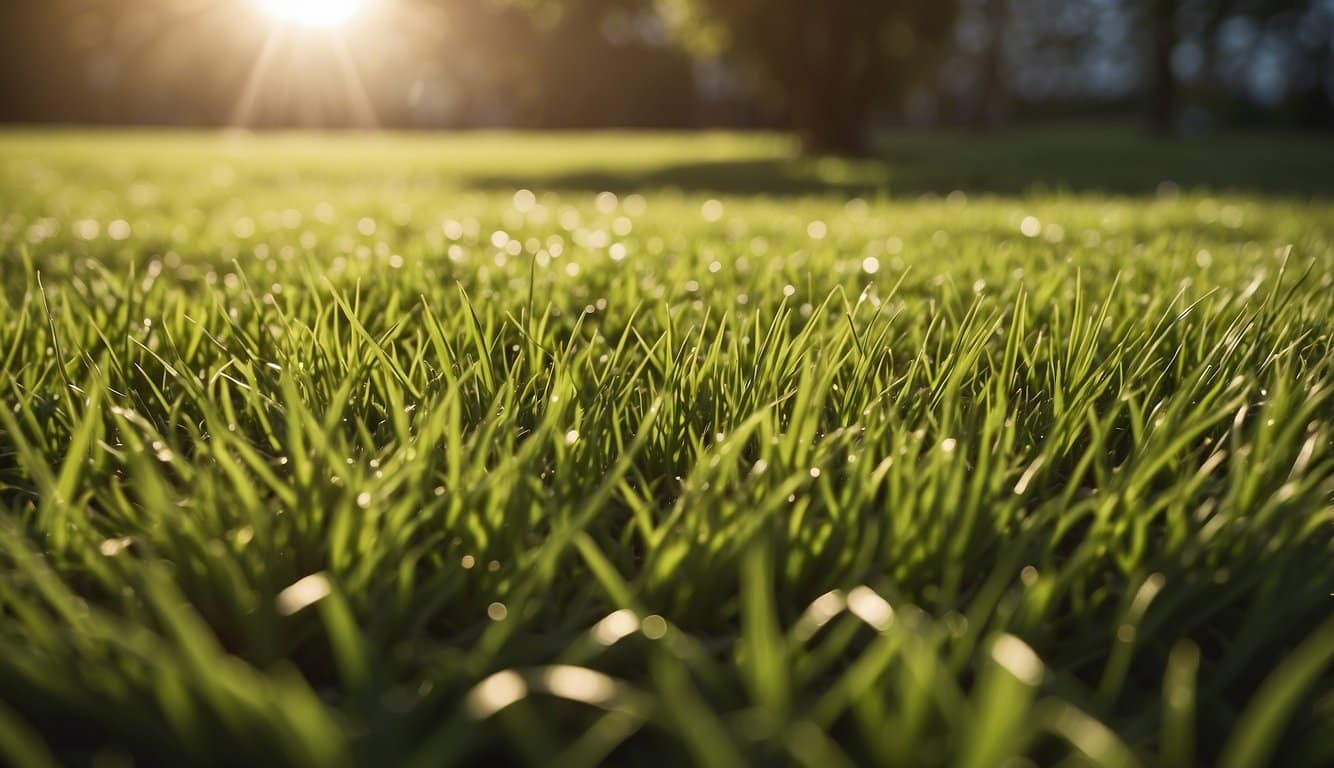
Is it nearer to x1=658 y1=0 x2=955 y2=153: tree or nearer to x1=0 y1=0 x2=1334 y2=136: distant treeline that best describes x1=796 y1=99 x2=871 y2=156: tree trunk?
x1=658 y1=0 x2=955 y2=153: tree

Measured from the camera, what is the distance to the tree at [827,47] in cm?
1484

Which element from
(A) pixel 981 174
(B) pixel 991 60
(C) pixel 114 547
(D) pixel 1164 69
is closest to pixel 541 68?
(B) pixel 991 60

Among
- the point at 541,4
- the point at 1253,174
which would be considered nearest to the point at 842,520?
the point at 1253,174

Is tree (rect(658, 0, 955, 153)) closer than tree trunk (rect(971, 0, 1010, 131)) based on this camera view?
Yes

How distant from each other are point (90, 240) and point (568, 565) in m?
3.55

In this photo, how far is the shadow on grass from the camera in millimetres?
10242

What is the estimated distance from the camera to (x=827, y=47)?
15133mm

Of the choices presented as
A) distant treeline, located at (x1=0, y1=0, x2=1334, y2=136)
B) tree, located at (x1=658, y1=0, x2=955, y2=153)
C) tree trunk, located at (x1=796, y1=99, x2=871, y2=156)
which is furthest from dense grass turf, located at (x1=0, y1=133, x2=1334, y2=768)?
distant treeline, located at (x1=0, y1=0, x2=1334, y2=136)

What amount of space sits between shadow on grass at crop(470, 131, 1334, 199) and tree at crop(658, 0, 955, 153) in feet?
2.91

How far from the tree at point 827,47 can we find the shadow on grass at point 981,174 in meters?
0.89

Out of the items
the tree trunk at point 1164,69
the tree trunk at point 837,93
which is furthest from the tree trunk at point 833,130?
the tree trunk at point 1164,69

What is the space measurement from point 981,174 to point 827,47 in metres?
4.04

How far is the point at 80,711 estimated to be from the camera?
82 centimetres

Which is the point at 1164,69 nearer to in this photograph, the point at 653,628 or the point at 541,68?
the point at 541,68
